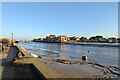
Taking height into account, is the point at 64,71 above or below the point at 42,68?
below

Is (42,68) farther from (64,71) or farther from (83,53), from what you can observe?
(83,53)

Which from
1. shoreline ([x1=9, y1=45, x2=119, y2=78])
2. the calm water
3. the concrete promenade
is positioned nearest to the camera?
the concrete promenade

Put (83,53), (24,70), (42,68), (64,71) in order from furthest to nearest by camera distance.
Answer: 1. (83,53)
2. (64,71)
3. (24,70)
4. (42,68)

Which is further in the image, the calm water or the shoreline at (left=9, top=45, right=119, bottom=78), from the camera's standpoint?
the calm water

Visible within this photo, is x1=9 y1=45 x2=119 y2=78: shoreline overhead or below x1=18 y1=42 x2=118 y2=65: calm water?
overhead

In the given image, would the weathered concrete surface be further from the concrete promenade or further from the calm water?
the calm water

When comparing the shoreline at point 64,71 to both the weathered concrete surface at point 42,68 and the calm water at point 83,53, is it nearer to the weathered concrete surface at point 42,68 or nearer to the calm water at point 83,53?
the weathered concrete surface at point 42,68

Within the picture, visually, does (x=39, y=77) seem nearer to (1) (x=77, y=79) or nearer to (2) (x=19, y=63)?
(1) (x=77, y=79)

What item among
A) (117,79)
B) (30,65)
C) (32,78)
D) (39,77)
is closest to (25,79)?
(32,78)

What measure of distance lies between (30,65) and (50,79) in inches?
115

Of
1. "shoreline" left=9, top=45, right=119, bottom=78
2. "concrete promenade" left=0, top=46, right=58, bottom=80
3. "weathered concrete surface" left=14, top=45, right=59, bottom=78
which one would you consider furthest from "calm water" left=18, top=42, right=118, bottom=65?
"concrete promenade" left=0, top=46, right=58, bottom=80

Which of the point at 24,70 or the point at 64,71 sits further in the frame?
the point at 64,71

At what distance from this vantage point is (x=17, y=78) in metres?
4.14

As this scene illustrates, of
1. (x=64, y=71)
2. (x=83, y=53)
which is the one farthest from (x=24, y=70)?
(x=83, y=53)
